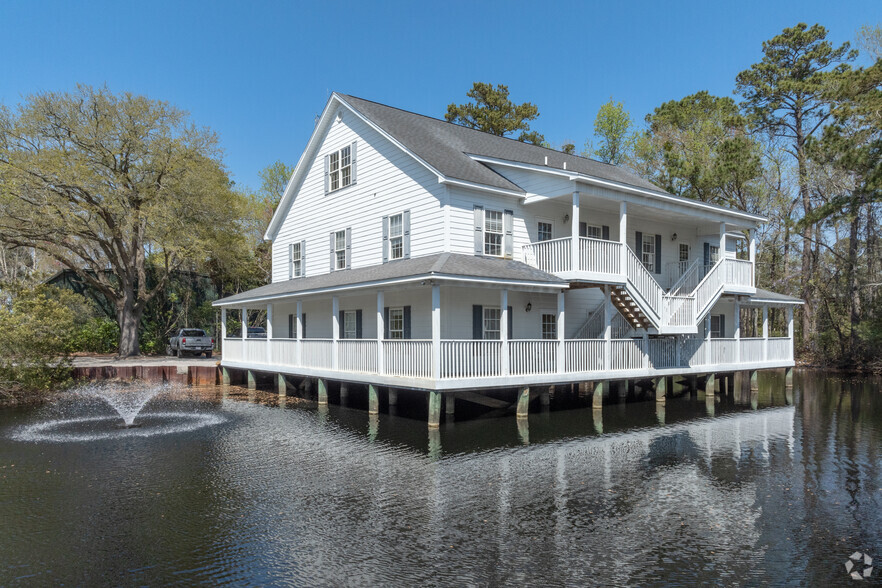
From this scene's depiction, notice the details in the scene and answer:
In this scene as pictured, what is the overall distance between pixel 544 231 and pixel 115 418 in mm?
15549

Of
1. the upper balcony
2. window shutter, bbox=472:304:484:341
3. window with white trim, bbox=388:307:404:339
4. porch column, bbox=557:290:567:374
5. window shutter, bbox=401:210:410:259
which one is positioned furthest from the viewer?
window with white trim, bbox=388:307:404:339

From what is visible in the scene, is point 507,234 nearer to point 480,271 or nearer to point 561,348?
point 480,271

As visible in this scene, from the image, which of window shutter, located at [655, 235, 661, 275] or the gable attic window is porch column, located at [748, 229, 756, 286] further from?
the gable attic window

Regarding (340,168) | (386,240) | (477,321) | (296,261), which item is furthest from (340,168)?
(477,321)

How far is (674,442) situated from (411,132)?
1492 centimetres

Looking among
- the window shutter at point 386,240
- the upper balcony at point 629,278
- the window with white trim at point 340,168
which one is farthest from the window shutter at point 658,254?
the window with white trim at point 340,168

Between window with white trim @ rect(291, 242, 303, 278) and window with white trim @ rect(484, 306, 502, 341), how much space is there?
10.9 m

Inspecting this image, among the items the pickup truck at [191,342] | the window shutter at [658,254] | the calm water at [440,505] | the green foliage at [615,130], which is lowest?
the calm water at [440,505]

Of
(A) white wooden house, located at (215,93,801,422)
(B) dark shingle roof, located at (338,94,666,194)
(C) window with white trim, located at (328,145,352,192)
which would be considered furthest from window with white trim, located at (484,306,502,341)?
(C) window with white trim, located at (328,145,352,192)

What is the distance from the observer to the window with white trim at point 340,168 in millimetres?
25062

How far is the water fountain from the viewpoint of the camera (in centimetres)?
1603

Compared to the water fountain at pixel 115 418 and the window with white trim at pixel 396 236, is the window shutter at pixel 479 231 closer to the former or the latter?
the window with white trim at pixel 396 236

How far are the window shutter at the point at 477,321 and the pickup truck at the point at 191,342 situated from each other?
21644 mm

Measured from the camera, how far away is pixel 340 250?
83.4 feet
